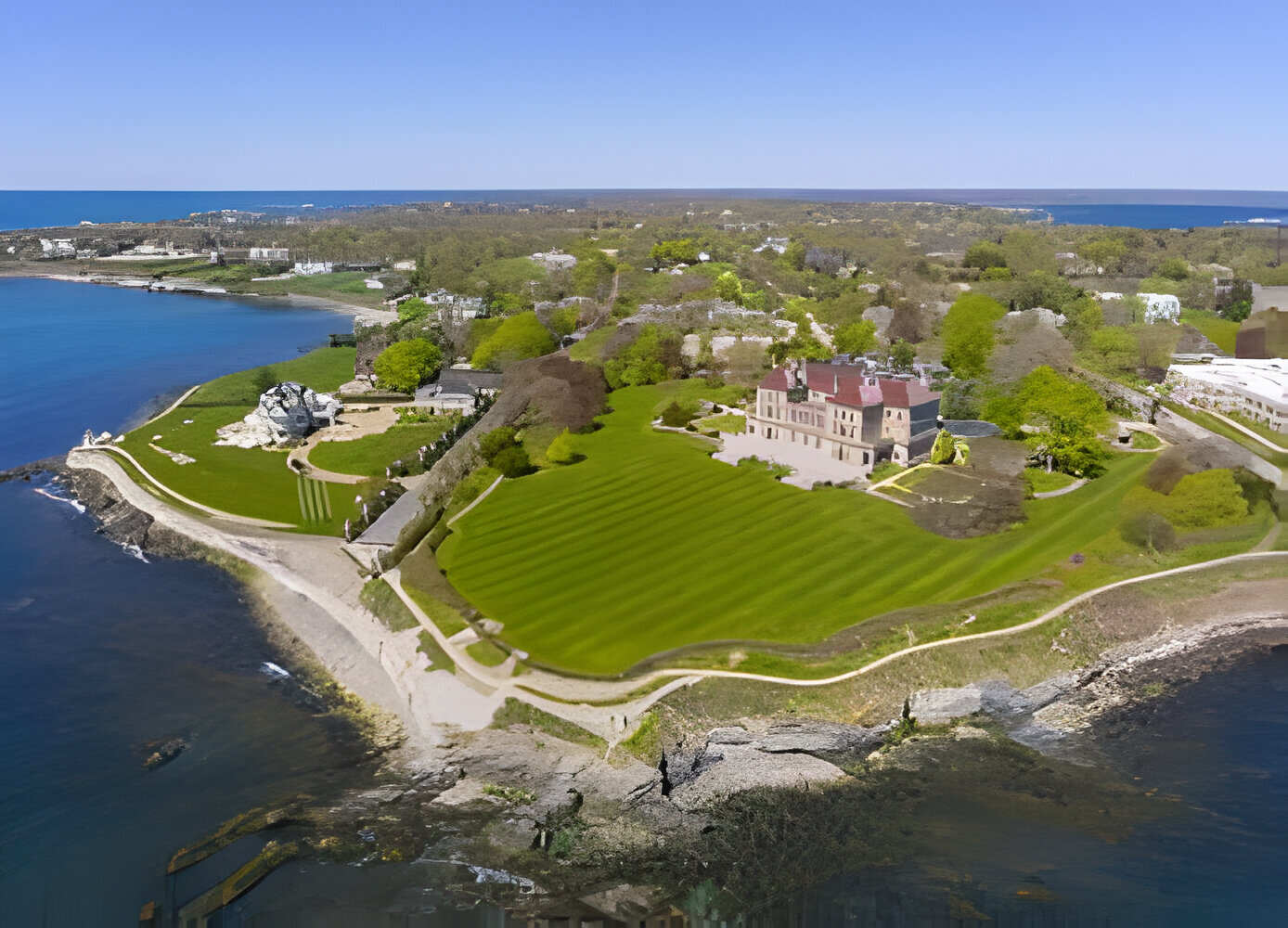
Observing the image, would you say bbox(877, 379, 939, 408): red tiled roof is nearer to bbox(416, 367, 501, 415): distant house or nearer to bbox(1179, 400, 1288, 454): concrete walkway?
bbox(1179, 400, 1288, 454): concrete walkway

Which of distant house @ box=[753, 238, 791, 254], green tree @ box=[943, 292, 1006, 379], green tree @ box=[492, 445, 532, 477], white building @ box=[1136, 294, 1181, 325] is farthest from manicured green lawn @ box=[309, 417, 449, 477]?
distant house @ box=[753, 238, 791, 254]

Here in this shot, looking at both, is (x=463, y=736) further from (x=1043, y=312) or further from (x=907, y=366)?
(x=1043, y=312)

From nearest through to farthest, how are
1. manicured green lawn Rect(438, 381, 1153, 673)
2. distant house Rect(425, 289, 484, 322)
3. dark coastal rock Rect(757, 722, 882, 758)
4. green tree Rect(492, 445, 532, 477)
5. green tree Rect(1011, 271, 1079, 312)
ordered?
dark coastal rock Rect(757, 722, 882, 758), manicured green lawn Rect(438, 381, 1153, 673), green tree Rect(492, 445, 532, 477), green tree Rect(1011, 271, 1079, 312), distant house Rect(425, 289, 484, 322)

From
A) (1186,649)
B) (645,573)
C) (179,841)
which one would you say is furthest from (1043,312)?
(179,841)

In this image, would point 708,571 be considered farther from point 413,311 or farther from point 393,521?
point 413,311

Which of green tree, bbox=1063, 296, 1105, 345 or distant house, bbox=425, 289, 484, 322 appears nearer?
green tree, bbox=1063, 296, 1105, 345

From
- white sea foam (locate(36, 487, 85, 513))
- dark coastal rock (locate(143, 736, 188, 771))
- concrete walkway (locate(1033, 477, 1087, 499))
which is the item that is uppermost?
concrete walkway (locate(1033, 477, 1087, 499))
